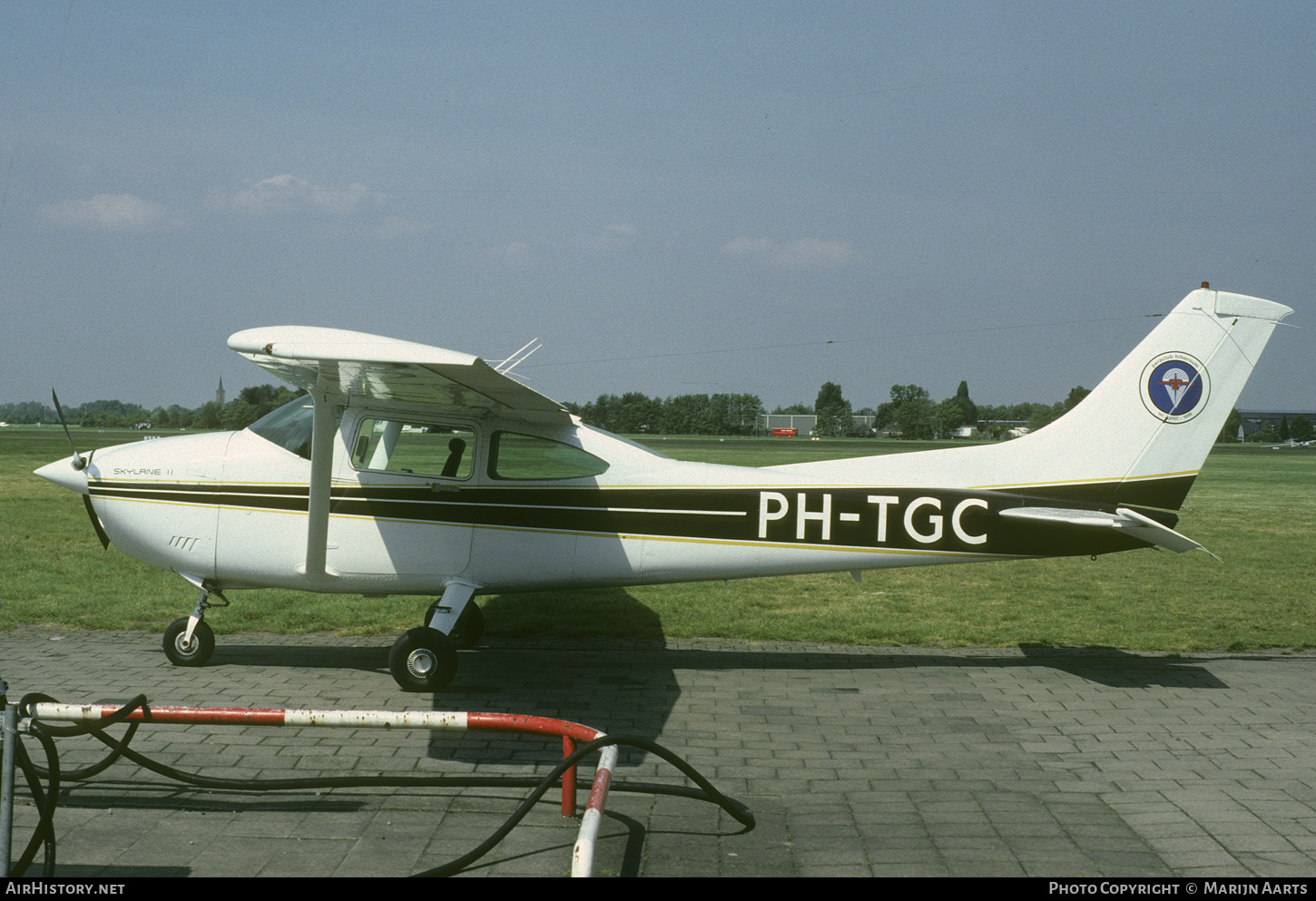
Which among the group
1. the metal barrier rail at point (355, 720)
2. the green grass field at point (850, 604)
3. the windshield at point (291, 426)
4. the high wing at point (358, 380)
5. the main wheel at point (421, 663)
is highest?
the high wing at point (358, 380)

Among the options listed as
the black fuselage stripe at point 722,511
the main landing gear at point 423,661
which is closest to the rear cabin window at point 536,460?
the black fuselage stripe at point 722,511

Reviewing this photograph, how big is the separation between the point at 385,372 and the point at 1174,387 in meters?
6.06

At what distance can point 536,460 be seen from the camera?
7.00 meters

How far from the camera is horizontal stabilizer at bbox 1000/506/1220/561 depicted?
21.3 feet

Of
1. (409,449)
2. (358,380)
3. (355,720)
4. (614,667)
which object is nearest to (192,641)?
(409,449)

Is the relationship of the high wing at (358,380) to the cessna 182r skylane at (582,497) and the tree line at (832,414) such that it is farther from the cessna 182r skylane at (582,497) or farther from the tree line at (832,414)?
the tree line at (832,414)

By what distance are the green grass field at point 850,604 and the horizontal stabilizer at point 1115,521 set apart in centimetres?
187

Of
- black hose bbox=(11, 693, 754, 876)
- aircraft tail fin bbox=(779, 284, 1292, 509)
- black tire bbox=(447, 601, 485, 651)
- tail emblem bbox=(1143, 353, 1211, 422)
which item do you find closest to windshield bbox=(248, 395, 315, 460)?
black tire bbox=(447, 601, 485, 651)

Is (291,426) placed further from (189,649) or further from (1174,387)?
(1174,387)

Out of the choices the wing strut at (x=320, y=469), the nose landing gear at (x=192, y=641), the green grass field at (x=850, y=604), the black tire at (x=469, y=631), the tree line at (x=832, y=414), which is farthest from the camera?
the tree line at (x=832, y=414)

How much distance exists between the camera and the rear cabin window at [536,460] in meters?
6.95

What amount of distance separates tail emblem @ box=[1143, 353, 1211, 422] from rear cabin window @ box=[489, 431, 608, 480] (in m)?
4.45

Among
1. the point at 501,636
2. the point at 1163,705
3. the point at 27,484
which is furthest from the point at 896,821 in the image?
the point at 27,484

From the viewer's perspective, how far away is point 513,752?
16.8 ft
